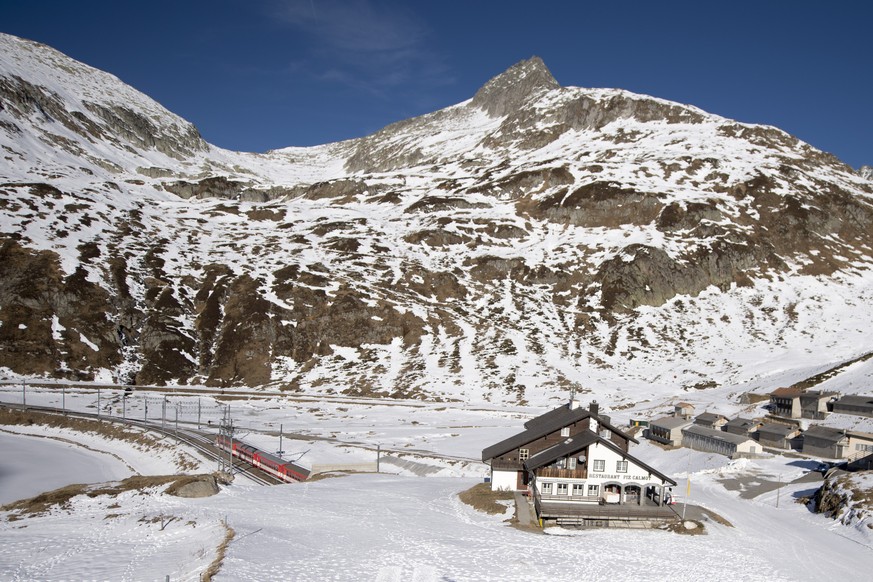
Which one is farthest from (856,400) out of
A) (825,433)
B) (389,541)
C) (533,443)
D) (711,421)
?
(389,541)

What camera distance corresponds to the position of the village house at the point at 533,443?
1534 inches

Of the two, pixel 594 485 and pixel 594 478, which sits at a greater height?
pixel 594 478

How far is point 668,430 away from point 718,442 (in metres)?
6.80

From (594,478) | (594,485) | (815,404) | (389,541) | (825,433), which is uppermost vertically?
(815,404)

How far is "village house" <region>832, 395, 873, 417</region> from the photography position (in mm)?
64875

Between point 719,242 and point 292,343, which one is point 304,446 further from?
point 719,242

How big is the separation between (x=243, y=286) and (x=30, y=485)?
76.8 m

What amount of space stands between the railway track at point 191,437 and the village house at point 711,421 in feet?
163

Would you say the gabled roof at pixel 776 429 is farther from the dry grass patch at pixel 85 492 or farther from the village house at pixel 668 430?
the dry grass patch at pixel 85 492

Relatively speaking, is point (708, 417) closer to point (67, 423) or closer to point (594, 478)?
point (594, 478)

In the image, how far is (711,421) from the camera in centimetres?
6400

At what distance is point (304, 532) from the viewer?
29.2 meters

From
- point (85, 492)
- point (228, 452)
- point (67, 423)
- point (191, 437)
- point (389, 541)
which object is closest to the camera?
point (389, 541)

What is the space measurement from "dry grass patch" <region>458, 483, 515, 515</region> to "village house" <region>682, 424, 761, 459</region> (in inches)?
1194
